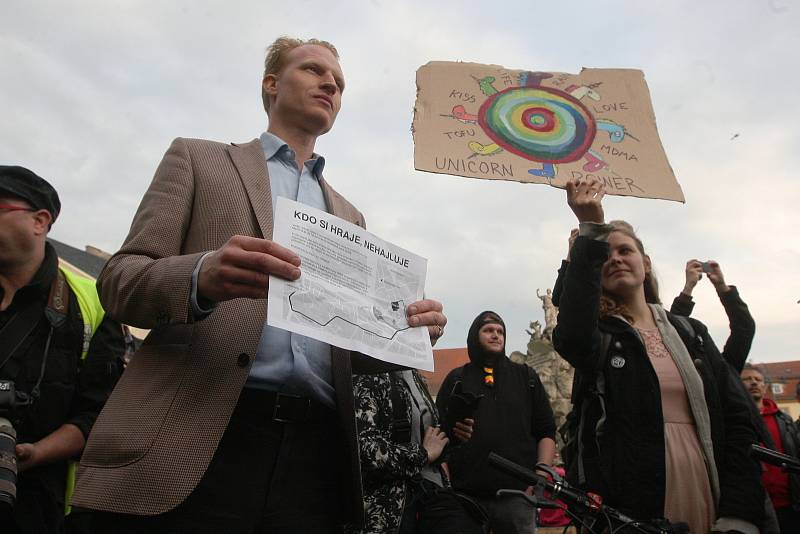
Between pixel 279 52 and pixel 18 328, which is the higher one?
pixel 279 52

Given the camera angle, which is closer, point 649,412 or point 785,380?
point 649,412

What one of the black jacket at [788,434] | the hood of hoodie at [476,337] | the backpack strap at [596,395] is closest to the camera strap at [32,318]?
the backpack strap at [596,395]

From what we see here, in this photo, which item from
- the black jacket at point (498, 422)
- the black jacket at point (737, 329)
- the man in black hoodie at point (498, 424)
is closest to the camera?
the black jacket at point (737, 329)

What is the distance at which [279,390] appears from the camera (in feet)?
5.15

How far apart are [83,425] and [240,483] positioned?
4.12 feet

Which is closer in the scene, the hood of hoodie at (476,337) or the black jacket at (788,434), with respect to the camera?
the black jacket at (788,434)

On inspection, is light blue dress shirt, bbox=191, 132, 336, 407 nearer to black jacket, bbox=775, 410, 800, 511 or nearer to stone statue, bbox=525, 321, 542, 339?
black jacket, bbox=775, 410, 800, 511

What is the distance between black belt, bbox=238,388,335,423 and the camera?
153 centimetres

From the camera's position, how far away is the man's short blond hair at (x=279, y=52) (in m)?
2.30

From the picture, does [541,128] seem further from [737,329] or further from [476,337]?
[476,337]

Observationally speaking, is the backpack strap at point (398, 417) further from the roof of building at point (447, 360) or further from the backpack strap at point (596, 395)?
the roof of building at point (447, 360)

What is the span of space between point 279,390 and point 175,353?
26 cm

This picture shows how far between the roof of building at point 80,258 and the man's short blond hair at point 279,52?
34.3 metres

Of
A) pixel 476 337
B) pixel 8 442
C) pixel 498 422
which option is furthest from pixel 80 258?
pixel 8 442
